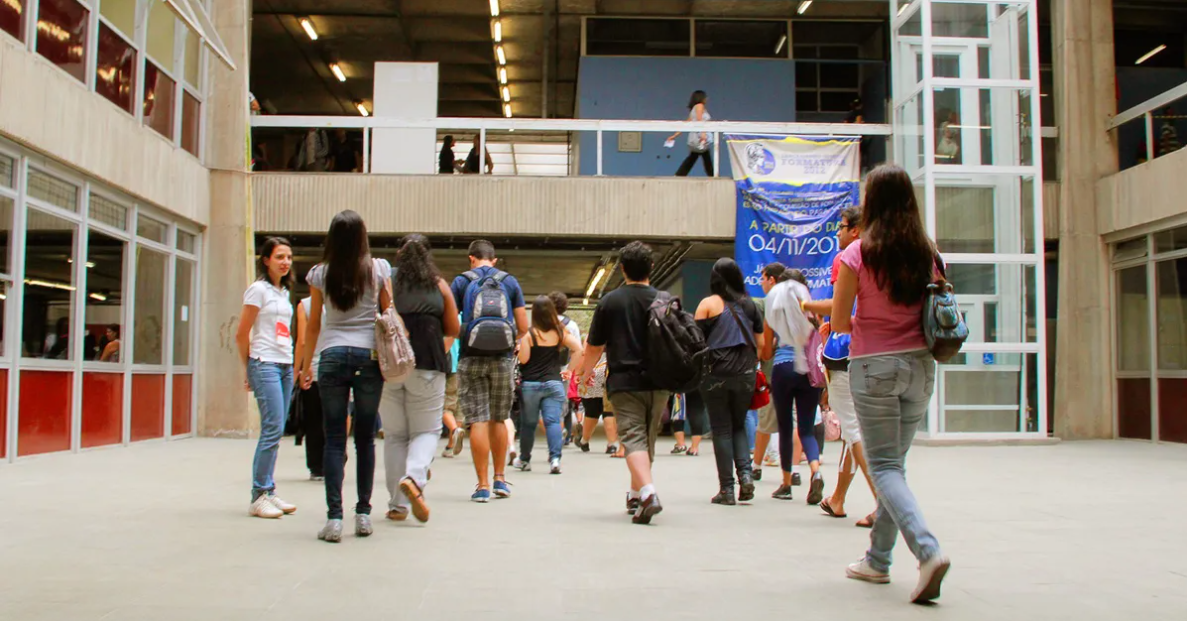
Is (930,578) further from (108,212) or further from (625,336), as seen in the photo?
(108,212)

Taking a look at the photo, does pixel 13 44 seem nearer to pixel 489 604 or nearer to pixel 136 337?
pixel 136 337

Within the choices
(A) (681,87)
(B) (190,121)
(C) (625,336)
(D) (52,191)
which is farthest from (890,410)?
(A) (681,87)

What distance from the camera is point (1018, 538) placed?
571 centimetres

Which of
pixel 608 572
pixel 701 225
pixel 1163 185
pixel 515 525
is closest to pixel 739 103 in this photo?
pixel 701 225

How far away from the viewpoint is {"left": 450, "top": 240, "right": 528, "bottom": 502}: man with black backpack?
22.6 ft

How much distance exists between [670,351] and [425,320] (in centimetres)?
148

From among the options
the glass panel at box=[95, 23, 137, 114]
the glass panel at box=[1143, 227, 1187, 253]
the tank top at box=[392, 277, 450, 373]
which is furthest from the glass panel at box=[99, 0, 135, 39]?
the glass panel at box=[1143, 227, 1187, 253]

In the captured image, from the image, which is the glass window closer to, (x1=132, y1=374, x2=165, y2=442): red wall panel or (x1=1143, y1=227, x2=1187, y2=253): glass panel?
(x1=132, y1=374, x2=165, y2=442): red wall panel

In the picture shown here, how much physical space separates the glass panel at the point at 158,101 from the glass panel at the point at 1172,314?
43.0 ft

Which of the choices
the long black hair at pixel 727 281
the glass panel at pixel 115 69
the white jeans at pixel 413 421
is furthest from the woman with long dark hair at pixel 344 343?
the glass panel at pixel 115 69

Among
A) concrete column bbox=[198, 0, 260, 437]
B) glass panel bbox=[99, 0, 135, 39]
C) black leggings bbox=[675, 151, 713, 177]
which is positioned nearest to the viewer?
glass panel bbox=[99, 0, 135, 39]

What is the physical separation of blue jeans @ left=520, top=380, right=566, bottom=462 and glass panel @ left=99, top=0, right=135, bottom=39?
22.0 feet

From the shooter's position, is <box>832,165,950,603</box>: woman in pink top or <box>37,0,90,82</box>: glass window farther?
<box>37,0,90,82</box>: glass window

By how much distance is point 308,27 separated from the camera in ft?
67.2
